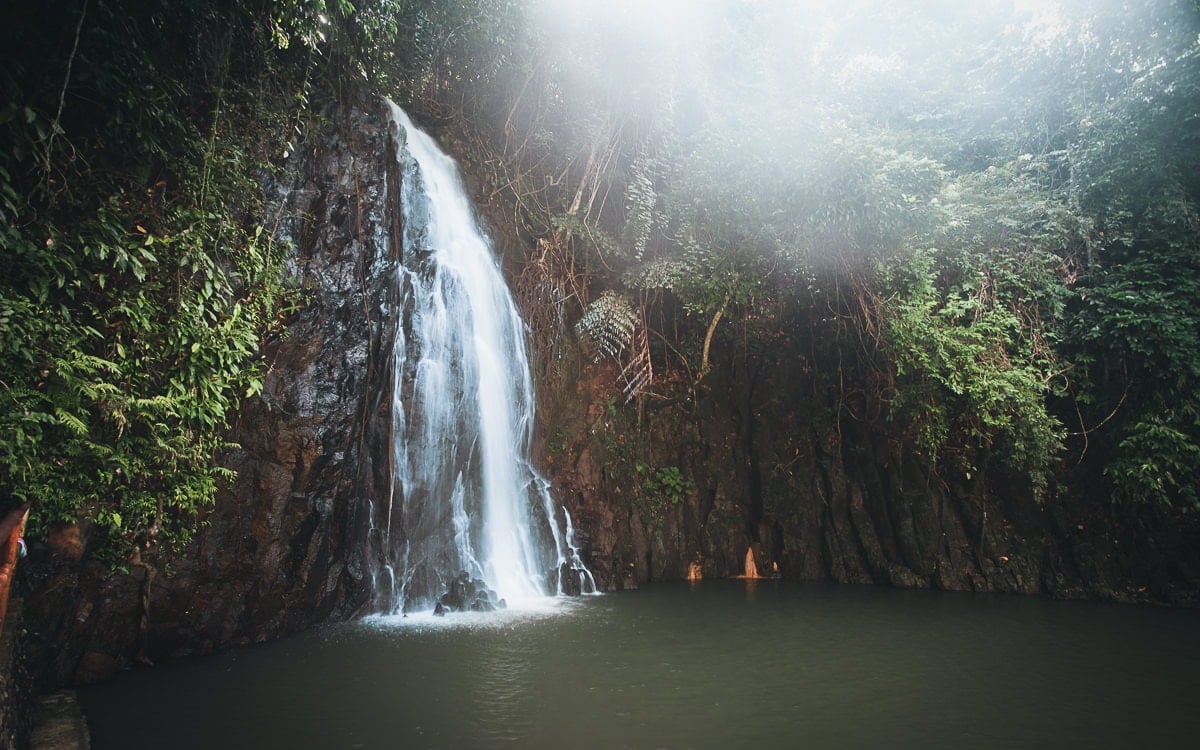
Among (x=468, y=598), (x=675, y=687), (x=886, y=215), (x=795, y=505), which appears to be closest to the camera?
(x=675, y=687)

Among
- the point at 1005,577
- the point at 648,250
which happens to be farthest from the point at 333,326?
the point at 1005,577

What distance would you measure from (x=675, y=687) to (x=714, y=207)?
6660 millimetres

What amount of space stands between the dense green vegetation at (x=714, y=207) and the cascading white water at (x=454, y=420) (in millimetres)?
1105

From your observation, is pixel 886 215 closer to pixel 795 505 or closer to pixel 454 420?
pixel 795 505

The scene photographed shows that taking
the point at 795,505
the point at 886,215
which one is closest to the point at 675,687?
the point at 795,505

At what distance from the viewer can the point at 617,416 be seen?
9.82 meters

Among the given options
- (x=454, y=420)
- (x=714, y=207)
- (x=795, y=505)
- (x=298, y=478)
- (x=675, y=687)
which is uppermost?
(x=714, y=207)

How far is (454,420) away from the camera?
7512 mm

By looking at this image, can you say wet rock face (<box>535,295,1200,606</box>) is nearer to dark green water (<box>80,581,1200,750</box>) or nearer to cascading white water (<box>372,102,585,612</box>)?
cascading white water (<box>372,102,585,612</box>)

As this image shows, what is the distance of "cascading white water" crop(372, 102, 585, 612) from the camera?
22.9 feet

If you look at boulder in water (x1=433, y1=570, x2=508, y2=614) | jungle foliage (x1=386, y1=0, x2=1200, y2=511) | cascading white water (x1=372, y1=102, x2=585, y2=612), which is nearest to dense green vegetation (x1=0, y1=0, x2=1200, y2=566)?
jungle foliage (x1=386, y1=0, x2=1200, y2=511)

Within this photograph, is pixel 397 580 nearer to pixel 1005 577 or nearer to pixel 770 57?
pixel 1005 577

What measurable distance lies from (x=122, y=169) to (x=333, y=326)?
85.1 inches

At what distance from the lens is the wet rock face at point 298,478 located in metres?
4.73
